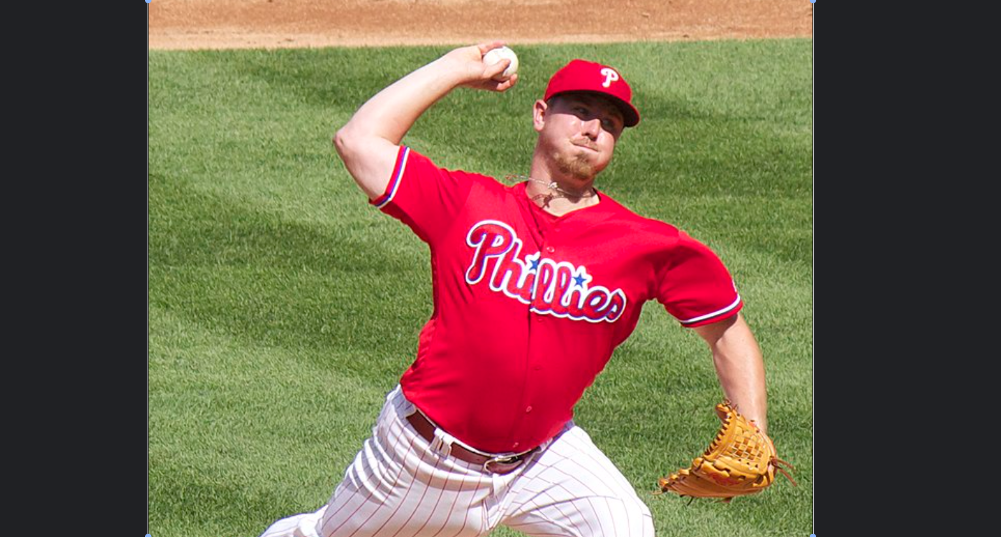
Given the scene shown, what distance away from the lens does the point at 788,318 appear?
8.20 meters

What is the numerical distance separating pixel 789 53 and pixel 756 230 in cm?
204

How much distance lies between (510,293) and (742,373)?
87 cm

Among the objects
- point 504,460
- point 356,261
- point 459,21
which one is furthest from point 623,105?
point 459,21

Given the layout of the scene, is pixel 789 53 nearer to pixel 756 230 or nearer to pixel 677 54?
pixel 677 54

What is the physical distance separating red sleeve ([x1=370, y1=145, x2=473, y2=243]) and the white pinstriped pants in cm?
61

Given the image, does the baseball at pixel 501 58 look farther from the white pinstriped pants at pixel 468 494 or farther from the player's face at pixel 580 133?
the white pinstriped pants at pixel 468 494

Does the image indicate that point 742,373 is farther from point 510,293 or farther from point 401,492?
point 401,492

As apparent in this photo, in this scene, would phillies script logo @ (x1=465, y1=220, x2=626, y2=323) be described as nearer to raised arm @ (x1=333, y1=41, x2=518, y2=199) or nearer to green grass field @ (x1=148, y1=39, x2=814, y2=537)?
raised arm @ (x1=333, y1=41, x2=518, y2=199)

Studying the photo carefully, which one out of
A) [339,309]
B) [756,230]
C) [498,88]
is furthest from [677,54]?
[498,88]

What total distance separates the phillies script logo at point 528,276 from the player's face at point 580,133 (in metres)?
0.31

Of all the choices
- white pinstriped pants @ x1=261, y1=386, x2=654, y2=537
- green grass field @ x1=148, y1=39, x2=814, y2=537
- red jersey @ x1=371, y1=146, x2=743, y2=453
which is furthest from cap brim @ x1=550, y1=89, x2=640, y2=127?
green grass field @ x1=148, y1=39, x2=814, y2=537

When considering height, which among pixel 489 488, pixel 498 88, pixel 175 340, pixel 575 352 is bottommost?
pixel 175 340

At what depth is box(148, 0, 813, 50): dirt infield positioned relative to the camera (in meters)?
10.7

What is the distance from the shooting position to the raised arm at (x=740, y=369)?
5000mm
